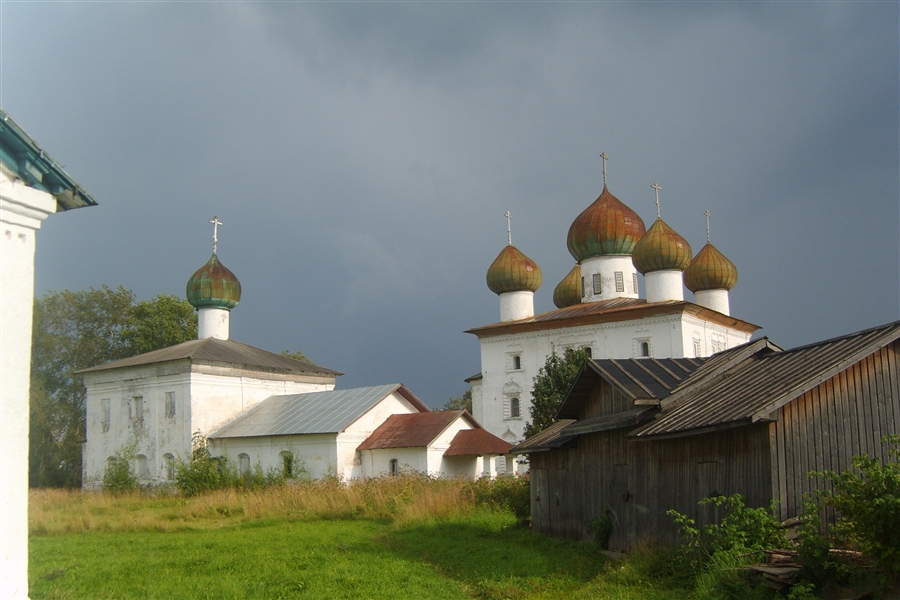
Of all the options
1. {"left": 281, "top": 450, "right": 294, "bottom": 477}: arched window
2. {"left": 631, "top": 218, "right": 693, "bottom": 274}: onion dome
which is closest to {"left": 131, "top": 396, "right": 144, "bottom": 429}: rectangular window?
{"left": 281, "top": 450, "right": 294, "bottom": 477}: arched window

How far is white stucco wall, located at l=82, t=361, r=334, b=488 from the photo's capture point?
3244 cm

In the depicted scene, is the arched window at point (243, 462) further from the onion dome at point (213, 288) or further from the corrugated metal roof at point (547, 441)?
the corrugated metal roof at point (547, 441)

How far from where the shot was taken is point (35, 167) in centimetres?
677

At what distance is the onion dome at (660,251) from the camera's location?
107 ft

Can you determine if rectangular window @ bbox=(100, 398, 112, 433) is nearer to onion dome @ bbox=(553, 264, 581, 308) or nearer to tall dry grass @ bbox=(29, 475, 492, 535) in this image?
tall dry grass @ bbox=(29, 475, 492, 535)

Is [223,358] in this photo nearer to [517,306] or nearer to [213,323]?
[213,323]

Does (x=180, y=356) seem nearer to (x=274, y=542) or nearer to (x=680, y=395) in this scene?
(x=274, y=542)

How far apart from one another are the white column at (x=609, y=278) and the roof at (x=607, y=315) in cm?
42

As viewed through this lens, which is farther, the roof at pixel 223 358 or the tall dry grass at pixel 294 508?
the roof at pixel 223 358

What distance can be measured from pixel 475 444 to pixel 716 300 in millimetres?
15150

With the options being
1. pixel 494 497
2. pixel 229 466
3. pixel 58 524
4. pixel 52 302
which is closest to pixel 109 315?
pixel 52 302

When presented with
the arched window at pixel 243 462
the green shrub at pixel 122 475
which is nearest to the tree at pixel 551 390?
the arched window at pixel 243 462

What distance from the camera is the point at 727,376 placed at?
12305 mm

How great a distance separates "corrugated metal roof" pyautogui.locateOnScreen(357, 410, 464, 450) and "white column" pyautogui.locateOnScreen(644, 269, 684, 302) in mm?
9453
